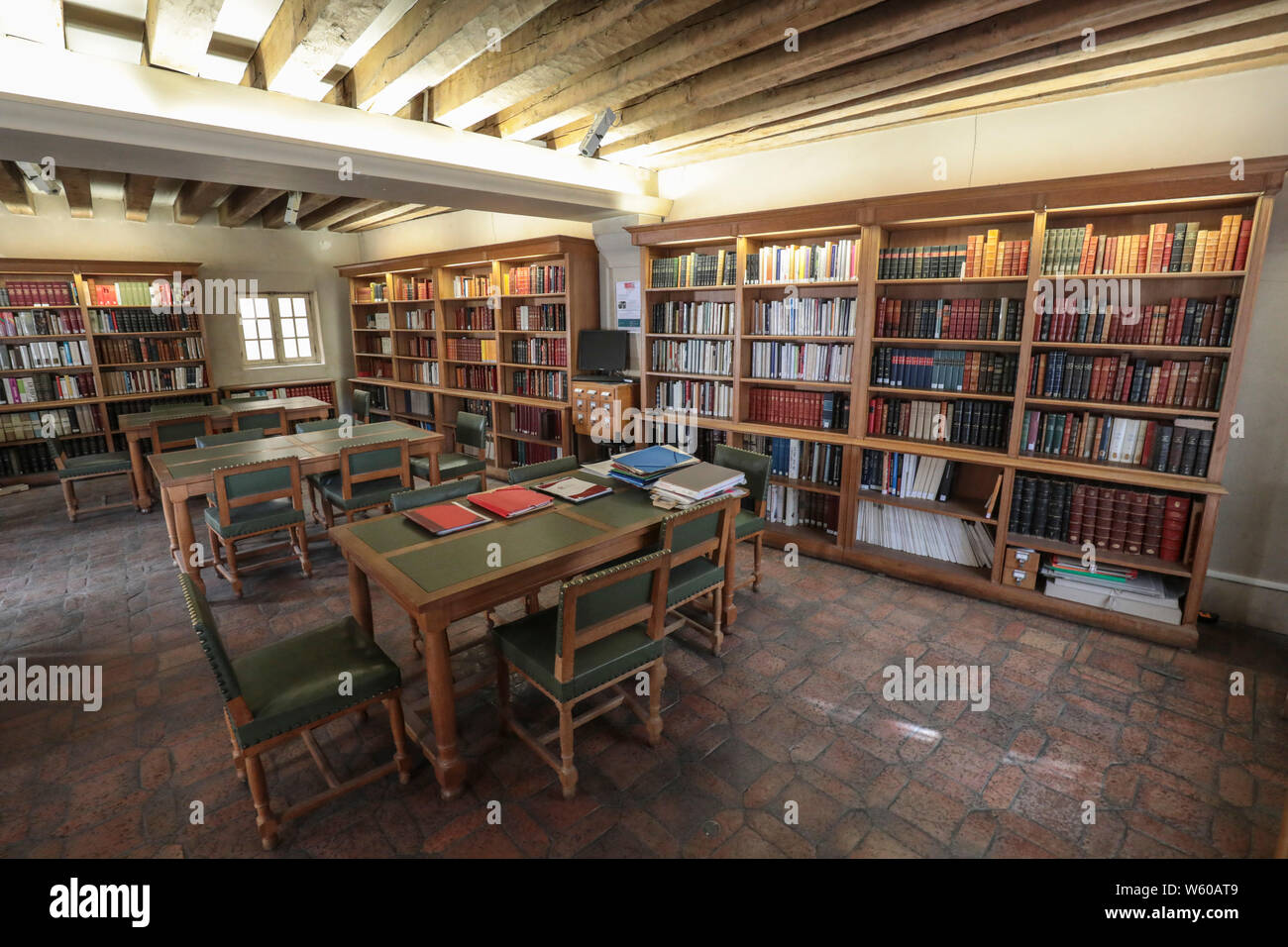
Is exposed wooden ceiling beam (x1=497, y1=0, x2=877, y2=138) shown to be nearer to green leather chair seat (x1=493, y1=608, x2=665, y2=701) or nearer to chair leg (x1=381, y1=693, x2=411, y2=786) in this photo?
green leather chair seat (x1=493, y1=608, x2=665, y2=701)

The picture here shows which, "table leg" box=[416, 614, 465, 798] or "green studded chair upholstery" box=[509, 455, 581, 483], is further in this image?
"green studded chair upholstery" box=[509, 455, 581, 483]

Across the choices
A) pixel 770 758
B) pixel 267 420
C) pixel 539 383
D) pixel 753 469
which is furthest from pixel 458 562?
pixel 267 420

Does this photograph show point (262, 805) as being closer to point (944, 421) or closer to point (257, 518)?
point (257, 518)

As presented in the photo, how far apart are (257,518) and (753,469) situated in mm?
3128

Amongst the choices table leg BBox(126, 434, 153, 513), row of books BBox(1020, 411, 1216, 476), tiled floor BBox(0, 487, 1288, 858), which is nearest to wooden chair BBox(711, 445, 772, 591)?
tiled floor BBox(0, 487, 1288, 858)

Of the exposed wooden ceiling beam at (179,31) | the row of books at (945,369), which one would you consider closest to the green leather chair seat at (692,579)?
the row of books at (945,369)

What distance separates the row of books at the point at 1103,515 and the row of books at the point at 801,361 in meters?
1.32

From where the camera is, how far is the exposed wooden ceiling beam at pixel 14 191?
498cm

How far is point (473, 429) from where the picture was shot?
17.1 ft

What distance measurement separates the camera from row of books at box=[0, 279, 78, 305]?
6228 mm

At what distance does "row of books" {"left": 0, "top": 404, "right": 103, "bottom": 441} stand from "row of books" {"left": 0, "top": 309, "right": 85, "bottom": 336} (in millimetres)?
816

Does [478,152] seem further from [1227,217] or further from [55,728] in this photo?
[1227,217]

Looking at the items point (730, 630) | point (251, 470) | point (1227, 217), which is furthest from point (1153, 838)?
point (251, 470)
